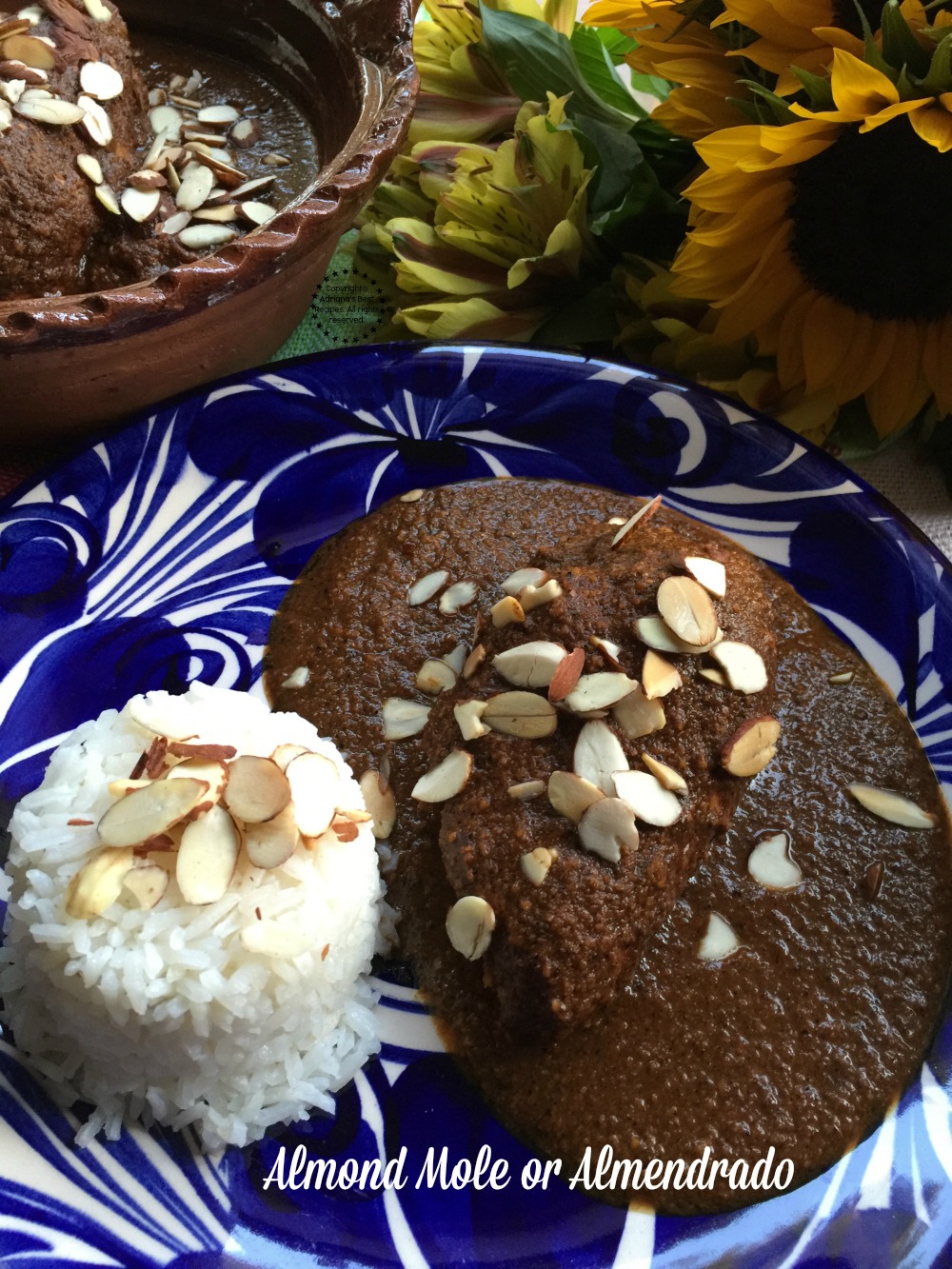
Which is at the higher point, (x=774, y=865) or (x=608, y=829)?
(x=608, y=829)

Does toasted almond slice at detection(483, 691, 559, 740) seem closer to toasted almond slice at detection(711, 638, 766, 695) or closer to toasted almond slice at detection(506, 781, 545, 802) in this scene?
toasted almond slice at detection(506, 781, 545, 802)

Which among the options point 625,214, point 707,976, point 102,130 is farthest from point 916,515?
point 102,130

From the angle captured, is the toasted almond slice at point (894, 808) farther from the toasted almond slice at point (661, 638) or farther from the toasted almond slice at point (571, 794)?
the toasted almond slice at point (571, 794)

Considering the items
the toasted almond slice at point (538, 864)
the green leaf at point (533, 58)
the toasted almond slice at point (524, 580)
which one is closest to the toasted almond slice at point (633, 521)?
the toasted almond slice at point (524, 580)

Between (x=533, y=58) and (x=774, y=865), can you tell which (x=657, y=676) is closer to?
(x=774, y=865)

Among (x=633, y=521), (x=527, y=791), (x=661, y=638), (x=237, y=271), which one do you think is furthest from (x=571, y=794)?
(x=237, y=271)

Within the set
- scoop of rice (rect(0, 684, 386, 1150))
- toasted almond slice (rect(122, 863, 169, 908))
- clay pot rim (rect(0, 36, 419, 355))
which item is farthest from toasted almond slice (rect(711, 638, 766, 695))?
clay pot rim (rect(0, 36, 419, 355))

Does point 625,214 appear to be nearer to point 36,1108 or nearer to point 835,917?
point 835,917
